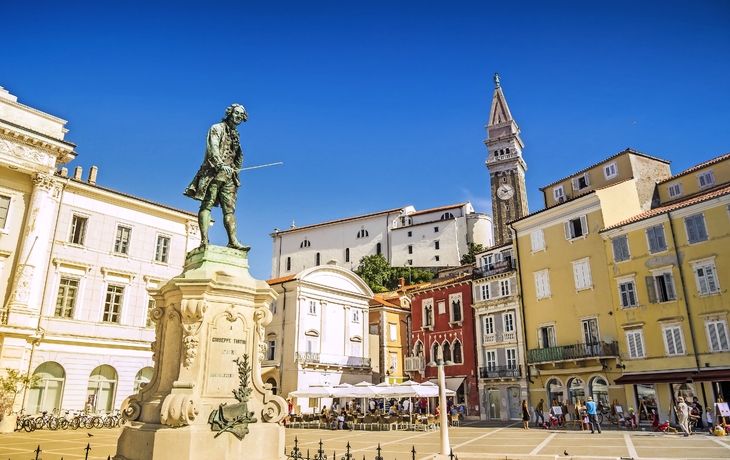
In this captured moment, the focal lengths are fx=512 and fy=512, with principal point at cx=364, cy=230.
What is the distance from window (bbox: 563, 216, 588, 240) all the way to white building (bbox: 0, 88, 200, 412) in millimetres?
27011

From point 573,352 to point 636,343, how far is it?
4.03 metres

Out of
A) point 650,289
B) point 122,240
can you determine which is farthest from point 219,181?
point 650,289

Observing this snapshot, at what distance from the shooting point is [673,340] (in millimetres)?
27594

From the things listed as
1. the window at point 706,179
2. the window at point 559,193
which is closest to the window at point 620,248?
the window at point 706,179

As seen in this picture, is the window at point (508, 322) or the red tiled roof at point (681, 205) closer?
the red tiled roof at point (681, 205)

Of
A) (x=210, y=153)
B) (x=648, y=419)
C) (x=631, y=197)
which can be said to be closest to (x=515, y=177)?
(x=631, y=197)

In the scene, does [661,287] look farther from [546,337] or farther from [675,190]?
[675,190]

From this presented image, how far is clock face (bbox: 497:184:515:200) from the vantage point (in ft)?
330

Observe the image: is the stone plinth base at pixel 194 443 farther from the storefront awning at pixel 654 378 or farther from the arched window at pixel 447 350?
the arched window at pixel 447 350

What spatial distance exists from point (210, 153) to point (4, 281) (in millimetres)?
22266

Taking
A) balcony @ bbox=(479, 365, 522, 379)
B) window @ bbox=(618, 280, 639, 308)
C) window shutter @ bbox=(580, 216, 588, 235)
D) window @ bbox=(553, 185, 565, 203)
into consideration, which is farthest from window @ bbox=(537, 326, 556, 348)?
window @ bbox=(553, 185, 565, 203)

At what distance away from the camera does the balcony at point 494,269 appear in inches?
1543

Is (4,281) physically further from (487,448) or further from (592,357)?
(592,357)

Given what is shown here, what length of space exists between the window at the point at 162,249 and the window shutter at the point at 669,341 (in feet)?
99.8
